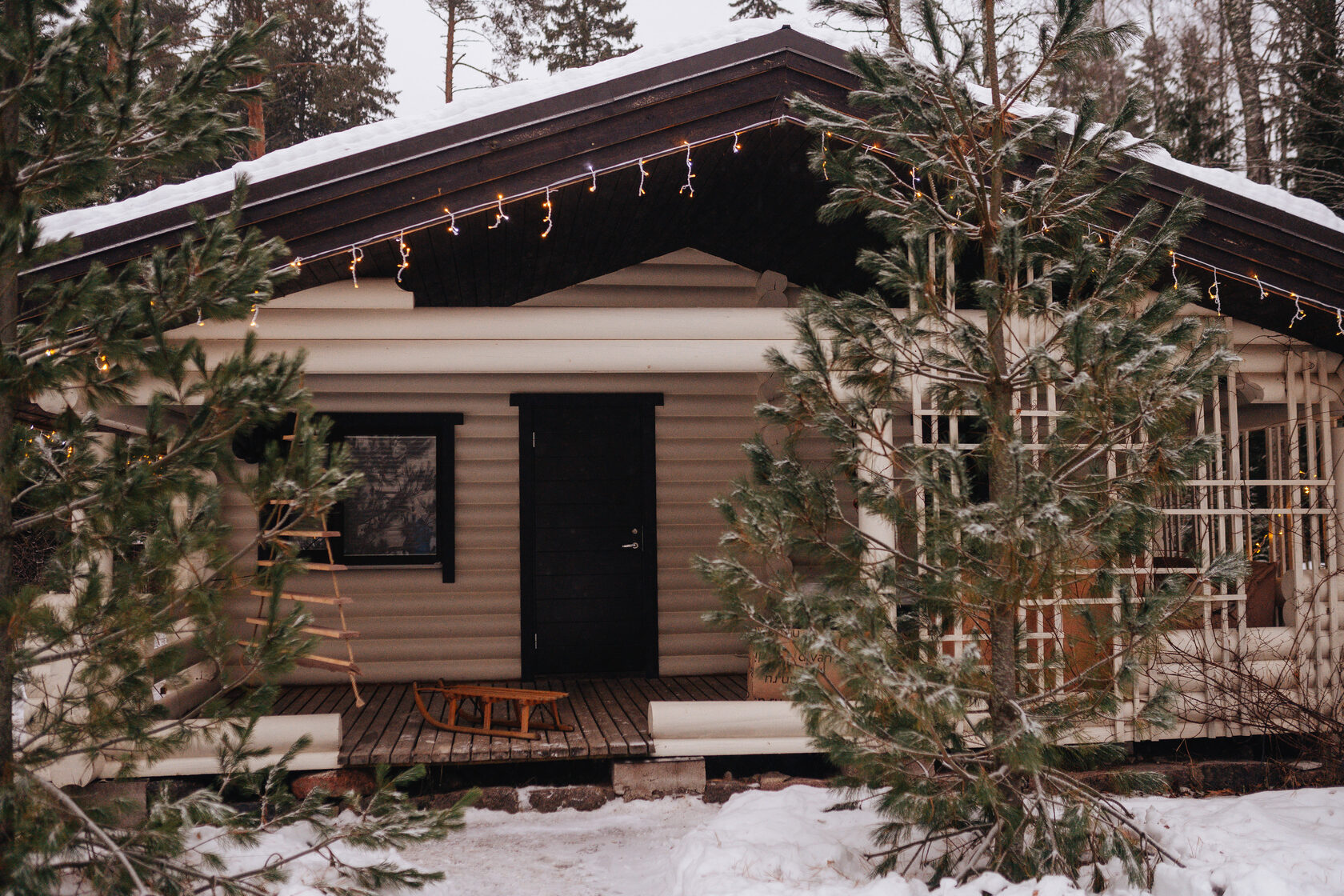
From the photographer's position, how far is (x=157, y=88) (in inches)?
119

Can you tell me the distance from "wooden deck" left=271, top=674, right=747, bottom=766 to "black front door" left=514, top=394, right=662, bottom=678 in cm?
28

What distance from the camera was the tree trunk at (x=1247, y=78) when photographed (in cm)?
1223

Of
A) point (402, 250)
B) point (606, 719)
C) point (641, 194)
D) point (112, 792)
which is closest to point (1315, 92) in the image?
point (641, 194)

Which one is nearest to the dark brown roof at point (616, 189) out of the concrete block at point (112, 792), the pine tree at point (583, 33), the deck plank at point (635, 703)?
the concrete block at point (112, 792)

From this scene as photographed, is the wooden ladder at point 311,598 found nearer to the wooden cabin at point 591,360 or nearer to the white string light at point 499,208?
the wooden cabin at point 591,360

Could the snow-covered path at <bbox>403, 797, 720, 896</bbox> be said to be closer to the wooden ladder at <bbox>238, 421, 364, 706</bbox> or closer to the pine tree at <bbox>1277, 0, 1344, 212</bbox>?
the wooden ladder at <bbox>238, 421, 364, 706</bbox>

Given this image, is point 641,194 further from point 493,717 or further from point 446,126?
point 493,717

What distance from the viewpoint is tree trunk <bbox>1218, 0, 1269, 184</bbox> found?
1223cm

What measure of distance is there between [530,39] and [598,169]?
1312 centimetres

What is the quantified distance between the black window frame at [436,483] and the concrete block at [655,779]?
2.41 metres

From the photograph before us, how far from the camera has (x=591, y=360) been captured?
486 cm

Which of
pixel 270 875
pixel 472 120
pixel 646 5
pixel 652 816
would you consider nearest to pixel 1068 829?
pixel 652 816

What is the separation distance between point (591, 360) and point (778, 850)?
2.42m

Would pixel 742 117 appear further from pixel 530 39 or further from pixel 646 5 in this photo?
pixel 646 5
